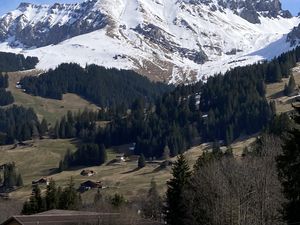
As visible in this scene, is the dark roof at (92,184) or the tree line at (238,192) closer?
the tree line at (238,192)

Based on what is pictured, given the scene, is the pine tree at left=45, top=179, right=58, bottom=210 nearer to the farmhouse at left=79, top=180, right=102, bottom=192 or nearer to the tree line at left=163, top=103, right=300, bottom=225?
the tree line at left=163, top=103, right=300, bottom=225

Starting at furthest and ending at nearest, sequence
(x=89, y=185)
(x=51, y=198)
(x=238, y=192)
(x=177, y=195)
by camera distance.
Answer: (x=89, y=185)
(x=51, y=198)
(x=177, y=195)
(x=238, y=192)

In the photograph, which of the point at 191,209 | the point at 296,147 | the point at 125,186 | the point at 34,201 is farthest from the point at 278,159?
the point at 125,186

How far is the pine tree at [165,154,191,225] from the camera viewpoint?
8081 centimetres

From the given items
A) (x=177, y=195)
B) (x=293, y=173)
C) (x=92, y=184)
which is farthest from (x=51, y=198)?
(x=92, y=184)

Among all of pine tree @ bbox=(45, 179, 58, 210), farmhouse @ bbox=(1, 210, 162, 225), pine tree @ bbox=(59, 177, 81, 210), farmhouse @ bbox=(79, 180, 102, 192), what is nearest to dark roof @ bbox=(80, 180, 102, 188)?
farmhouse @ bbox=(79, 180, 102, 192)

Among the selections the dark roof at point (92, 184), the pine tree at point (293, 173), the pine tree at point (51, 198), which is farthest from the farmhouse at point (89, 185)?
the pine tree at point (293, 173)

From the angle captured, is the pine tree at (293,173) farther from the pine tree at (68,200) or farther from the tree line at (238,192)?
the pine tree at (68,200)

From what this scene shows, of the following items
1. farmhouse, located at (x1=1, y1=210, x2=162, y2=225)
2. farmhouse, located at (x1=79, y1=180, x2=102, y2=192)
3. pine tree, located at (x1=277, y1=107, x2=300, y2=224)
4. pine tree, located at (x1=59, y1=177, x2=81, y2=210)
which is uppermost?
pine tree, located at (x1=277, y1=107, x2=300, y2=224)

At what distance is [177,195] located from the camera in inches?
3248

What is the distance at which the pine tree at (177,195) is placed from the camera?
80.8 meters

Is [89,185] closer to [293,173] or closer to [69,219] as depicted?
[69,219]

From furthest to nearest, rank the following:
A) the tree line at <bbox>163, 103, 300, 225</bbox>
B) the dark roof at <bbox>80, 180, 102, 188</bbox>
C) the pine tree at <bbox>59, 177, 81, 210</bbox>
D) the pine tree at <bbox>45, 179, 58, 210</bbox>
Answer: the dark roof at <bbox>80, 180, 102, 188</bbox> < the pine tree at <bbox>59, 177, 81, 210</bbox> < the pine tree at <bbox>45, 179, 58, 210</bbox> < the tree line at <bbox>163, 103, 300, 225</bbox>

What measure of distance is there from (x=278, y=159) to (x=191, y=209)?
36060 mm
